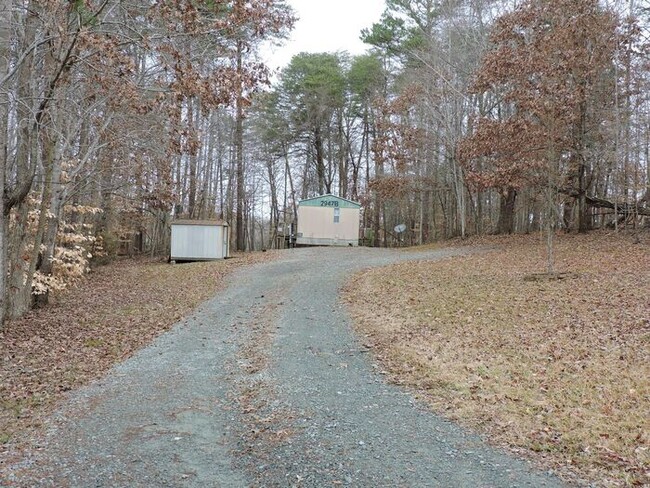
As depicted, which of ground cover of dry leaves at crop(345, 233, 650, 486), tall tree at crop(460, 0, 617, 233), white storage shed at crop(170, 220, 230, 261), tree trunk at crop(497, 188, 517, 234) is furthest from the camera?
tree trunk at crop(497, 188, 517, 234)

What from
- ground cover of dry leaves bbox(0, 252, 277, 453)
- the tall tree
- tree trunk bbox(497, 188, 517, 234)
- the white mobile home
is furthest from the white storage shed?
tree trunk bbox(497, 188, 517, 234)

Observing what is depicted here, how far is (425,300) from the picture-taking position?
35.2 feet

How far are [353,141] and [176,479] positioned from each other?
34.9m

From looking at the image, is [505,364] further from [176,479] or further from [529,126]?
[529,126]

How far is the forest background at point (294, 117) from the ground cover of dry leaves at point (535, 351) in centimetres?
264

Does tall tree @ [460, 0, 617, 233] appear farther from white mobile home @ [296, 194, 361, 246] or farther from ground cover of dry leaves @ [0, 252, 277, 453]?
white mobile home @ [296, 194, 361, 246]

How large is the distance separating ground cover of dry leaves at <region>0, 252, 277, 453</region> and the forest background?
2.90 ft

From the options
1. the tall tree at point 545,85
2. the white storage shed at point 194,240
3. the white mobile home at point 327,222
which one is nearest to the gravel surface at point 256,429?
the tall tree at point 545,85

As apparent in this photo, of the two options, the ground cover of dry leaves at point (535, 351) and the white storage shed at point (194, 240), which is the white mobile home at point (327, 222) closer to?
the white storage shed at point (194, 240)

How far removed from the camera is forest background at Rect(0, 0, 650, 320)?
7.54 m

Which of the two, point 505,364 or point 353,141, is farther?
point 353,141

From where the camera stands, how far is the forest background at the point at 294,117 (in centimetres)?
754

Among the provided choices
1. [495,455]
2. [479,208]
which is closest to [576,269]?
[495,455]

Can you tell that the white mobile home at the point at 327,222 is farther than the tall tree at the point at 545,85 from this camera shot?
Yes
